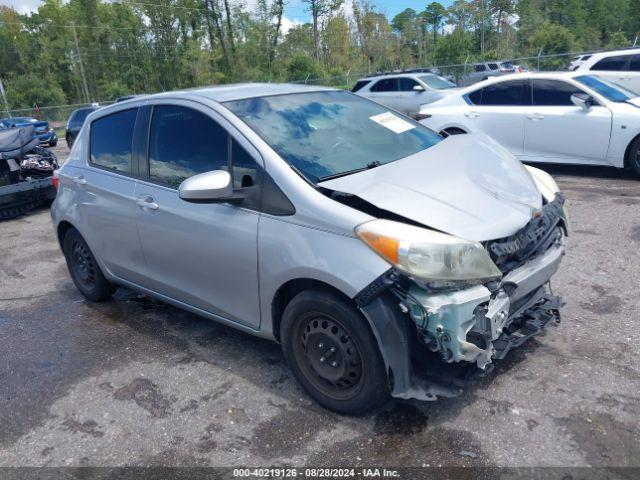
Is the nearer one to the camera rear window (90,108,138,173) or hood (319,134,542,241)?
hood (319,134,542,241)

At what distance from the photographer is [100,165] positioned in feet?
14.8

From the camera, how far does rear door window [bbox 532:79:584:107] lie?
317 inches

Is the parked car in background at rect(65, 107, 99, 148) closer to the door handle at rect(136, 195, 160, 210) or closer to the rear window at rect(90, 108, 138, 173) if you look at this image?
the rear window at rect(90, 108, 138, 173)

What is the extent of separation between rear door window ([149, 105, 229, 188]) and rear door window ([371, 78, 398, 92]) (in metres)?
13.7

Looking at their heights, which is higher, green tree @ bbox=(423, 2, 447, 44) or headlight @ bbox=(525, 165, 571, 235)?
green tree @ bbox=(423, 2, 447, 44)

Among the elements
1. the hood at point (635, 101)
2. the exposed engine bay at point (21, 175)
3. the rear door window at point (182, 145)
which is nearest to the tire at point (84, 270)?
the rear door window at point (182, 145)

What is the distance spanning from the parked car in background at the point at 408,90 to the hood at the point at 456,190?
1253 cm

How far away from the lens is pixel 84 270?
5.07 meters

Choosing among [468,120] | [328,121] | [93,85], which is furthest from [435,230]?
[93,85]

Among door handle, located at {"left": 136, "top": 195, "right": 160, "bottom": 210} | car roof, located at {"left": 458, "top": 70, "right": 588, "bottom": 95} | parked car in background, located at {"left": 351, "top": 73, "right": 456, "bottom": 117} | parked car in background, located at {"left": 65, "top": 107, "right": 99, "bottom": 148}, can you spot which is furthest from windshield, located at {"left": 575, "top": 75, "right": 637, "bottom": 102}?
parked car in background, located at {"left": 65, "top": 107, "right": 99, "bottom": 148}

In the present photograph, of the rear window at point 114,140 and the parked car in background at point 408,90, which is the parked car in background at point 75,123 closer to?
the parked car in background at point 408,90

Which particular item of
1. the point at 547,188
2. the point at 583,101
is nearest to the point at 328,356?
the point at 547,188

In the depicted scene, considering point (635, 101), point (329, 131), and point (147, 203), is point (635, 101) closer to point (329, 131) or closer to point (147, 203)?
point (329, 131)

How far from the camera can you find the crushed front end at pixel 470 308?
102 inches
